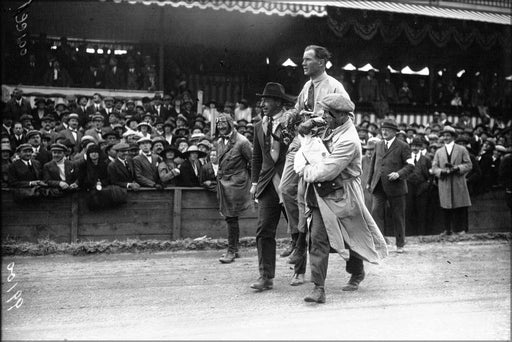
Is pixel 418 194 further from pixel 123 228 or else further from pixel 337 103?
pixel 337 103

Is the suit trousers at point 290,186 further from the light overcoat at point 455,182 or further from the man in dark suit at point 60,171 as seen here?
the light overcoat at point 455,182

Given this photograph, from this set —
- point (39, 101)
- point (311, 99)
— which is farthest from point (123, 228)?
point (39, 101)

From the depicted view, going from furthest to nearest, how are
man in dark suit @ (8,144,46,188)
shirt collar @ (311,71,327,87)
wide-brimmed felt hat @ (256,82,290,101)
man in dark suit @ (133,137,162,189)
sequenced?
1. man in dark suit @ (133,137,162,189)
2. man in dark suit @ (8,144,46,188)
3. wide-brimmed felt hat @ (256,82,290,101)
4. shirt collar @ (311,71,327,87)

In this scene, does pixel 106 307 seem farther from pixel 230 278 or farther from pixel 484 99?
pixel 484 99

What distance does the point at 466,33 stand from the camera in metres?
16.4

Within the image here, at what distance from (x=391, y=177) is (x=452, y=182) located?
7.96 feet

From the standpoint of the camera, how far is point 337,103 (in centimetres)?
585

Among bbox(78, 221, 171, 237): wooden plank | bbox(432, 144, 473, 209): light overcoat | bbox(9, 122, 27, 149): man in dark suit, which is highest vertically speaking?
bbox(9, 122, 27, 149): man in dark suit

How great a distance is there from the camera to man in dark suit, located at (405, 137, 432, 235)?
11508 millimetres

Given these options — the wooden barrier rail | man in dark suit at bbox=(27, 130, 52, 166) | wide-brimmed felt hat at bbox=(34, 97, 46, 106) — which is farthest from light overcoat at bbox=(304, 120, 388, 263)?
wide-brimmed felt hat at bbox=(34, 97, 46, 106)

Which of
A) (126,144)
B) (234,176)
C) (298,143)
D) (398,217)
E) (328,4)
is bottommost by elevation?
(398,217)

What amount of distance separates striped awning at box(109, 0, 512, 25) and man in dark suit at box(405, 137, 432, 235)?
4.49 meters

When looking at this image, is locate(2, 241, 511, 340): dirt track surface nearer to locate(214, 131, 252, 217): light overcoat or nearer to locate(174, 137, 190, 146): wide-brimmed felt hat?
locate(214, 131, 252, 217): light overcoat

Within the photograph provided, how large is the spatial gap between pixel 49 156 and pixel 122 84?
6.10 metres
